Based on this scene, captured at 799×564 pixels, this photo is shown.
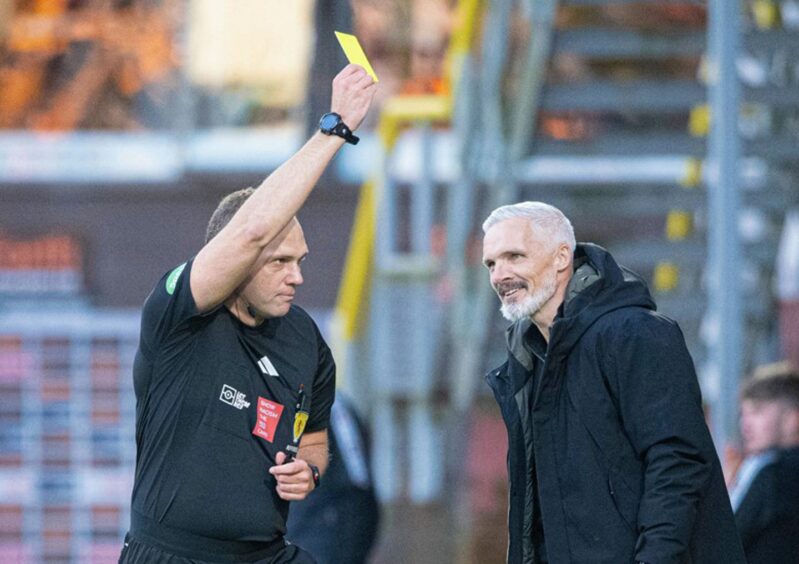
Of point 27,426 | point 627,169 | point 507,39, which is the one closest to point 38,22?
point 27,426

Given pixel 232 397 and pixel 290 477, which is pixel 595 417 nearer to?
pixel 290 477

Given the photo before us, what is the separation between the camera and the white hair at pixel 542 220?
413 cm

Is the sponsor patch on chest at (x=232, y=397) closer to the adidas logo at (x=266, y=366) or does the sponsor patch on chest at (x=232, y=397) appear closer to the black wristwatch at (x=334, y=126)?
the adidas logo at (x=266, y=366)

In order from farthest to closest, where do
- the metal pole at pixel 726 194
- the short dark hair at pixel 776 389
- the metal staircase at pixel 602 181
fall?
the metal staircase at pixel 602 181 < the metal pole at pixel 726 194 < the short dark hair at pixel 776 389

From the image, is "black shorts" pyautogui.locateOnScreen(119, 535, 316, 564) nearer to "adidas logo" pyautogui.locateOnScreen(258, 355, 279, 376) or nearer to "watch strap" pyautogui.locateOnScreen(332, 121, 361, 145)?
"adidas logo" pyautogui.locateOnScreen(258, 355, 279, 376)

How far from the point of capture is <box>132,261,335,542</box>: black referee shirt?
12.9 feet

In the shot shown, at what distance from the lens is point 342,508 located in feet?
20.8

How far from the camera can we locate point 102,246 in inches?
502

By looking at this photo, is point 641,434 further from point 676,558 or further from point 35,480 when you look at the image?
point 35,480

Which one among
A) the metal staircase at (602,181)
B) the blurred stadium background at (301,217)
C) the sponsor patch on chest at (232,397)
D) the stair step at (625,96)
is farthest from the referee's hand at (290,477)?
the blurred stadium background at (301,217)

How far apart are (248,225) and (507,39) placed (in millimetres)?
4529

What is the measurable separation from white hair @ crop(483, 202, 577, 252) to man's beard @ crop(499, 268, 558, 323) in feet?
0.31

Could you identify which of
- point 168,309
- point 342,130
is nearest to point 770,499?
point 342,130

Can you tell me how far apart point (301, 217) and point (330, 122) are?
8.66m
